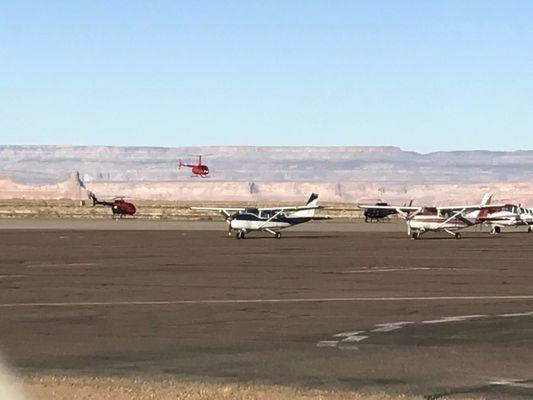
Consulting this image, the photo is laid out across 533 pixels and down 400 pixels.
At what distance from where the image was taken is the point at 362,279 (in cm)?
3394

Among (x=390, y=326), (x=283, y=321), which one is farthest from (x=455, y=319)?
(x=283, y=321)

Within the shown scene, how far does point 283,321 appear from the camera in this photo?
22.2 metres

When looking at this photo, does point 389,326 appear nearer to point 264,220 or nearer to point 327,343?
point 327,343

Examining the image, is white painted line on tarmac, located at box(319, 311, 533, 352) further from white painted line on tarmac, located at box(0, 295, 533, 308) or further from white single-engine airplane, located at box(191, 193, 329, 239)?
white single-engine airplane, located at box(191, 193, 329, 239)

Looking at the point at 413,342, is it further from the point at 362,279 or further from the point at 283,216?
the point at 283,216

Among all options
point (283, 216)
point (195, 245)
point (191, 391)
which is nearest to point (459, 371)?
point (191, 391)

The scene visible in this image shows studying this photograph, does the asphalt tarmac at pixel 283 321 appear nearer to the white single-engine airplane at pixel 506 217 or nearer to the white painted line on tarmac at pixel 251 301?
the white painted line on tarmac at pixel 251 301

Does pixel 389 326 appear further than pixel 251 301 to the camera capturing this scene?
No

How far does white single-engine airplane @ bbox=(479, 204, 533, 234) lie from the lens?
84.4 metres

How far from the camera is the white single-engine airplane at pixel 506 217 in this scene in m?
84.4

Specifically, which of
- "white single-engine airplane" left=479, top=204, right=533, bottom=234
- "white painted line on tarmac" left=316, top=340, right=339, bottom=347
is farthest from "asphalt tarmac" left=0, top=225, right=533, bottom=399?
"white single-engine airplane" left=479, top=204, right=533, bottom=234

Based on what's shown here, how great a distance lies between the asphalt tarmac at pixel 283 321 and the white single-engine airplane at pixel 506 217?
3981cm

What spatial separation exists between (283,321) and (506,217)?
65407mm

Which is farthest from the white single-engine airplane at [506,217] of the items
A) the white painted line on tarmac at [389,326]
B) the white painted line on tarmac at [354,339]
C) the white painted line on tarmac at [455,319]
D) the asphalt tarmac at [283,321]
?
the white painted line on tarmac at [354,339]
